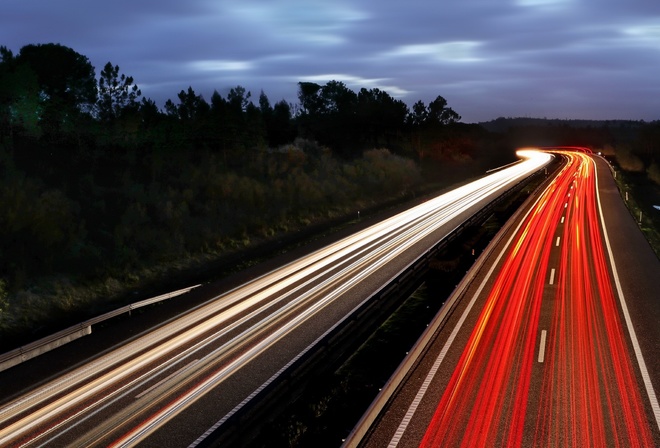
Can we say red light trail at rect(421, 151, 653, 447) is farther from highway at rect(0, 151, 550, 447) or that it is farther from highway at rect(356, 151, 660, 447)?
highway at rect(0, 151, 550, 447)

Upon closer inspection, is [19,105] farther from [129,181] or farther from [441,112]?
[441,112]

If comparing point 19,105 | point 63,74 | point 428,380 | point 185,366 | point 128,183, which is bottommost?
point 185,366

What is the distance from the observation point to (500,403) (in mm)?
12336

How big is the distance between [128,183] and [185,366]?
1031 inches

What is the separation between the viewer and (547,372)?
1398 centimetres

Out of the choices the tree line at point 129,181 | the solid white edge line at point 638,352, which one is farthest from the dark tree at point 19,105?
the solid white edge line at point 638,352

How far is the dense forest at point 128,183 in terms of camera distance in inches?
927

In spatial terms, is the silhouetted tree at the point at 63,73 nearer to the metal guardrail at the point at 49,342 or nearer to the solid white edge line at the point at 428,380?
the metal guardrail at the point at 49,342

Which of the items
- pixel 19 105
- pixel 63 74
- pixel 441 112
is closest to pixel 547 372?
pixel 19 105

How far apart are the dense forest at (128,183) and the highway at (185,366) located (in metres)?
5.83

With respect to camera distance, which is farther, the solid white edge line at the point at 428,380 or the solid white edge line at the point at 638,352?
the solid white edge line at the point at 638,352

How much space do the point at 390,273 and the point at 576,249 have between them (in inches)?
454

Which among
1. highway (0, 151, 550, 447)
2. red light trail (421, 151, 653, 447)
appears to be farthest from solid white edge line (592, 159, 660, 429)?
highway (0, 151, 550, 447)

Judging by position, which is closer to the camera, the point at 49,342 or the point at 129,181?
the point at 49,342
